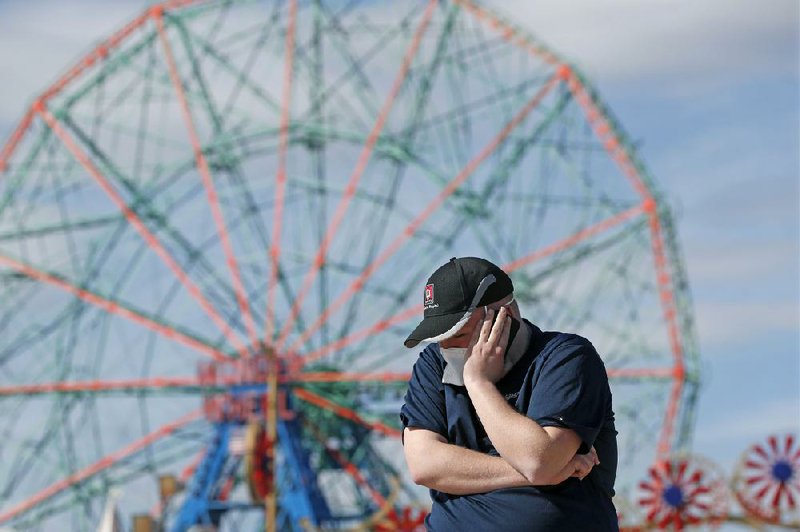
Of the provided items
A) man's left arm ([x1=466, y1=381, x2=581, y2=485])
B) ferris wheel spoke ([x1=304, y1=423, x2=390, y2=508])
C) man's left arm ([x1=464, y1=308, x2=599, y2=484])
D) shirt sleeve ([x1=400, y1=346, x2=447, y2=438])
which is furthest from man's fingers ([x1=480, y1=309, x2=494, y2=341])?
ferris wheel spoke ([x1=304, y1=423, x2=390, y2=508])

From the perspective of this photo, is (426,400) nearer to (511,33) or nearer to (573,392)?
(573,392)

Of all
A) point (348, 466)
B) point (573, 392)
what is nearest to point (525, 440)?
point (573, 392)

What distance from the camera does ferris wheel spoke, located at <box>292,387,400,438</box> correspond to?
142 ft

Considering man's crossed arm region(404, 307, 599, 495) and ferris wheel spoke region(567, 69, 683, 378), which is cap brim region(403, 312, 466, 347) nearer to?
man's crossed arm region(404, 307, 599, 495)

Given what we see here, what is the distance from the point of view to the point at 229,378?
43219 millimetres

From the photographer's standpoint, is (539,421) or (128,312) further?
(128,312)

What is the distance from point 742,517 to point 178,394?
1389 cm

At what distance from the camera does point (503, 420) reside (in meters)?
5.06

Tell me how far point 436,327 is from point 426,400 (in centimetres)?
29

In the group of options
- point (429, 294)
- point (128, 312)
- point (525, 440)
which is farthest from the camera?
point (128, 312)

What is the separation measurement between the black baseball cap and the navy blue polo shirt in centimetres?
20

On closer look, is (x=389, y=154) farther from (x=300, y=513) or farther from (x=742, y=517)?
(x=742, y=517)

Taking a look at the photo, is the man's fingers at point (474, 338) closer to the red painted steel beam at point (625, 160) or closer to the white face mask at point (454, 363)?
the white face mask at point (454, 363)

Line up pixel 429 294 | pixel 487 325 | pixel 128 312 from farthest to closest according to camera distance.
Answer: pixel 128 312
pixel 429 294
pixel 487 325
